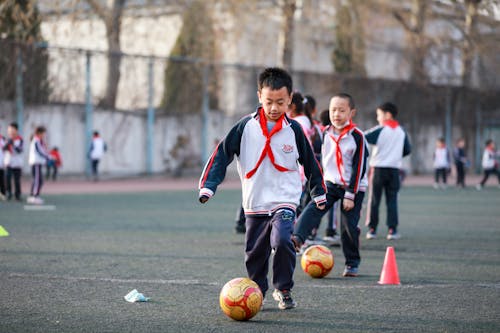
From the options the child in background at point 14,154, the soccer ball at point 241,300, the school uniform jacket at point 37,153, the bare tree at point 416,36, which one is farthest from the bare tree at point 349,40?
the soccer ball at point 241,300

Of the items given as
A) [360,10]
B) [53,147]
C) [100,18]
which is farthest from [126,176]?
[360,10]

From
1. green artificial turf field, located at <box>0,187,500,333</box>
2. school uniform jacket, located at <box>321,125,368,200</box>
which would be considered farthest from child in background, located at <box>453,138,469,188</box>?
school uniform jacket, located at <box>321,125,368,200</box>

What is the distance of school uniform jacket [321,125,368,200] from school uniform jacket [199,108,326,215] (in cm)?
207

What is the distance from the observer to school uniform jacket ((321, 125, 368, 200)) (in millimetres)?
8461

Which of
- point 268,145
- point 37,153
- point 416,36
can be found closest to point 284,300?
point 268,145

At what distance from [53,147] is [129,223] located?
49.0 feet

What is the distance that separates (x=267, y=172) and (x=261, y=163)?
94 millimetres

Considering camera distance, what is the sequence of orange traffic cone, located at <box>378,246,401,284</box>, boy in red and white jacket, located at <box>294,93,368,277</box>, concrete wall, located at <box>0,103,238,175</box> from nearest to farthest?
orange traffic cone, located at <box>378,246,401,284</box>
boy in red and white jacket, located at <box>294,93,368,277</box>
concrete wall, located at <box>0,103,238,175</box>

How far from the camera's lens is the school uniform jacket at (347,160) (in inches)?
333

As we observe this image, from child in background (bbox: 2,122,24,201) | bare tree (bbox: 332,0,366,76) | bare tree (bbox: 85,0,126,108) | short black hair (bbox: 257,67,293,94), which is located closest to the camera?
short black hair (bbox: 257,67,293,94)

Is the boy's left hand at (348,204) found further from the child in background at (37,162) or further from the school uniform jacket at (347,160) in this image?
the child in background at (37,162)

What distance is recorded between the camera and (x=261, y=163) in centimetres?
642

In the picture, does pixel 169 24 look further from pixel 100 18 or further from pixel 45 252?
pixel 45 252

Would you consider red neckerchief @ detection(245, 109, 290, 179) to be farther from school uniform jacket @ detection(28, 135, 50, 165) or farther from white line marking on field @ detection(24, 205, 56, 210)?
school uniform jacket @ detection(28, 135, 50, 165)
